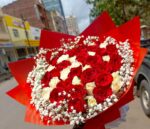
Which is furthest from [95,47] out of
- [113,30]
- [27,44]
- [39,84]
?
[27,44]

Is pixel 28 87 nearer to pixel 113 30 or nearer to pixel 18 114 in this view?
pixel 113 30

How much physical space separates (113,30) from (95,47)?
211 mm

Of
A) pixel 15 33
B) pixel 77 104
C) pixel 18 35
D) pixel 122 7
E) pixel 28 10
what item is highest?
pixel 77 104

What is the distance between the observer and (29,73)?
2.85 m

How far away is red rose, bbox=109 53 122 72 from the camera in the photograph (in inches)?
99.9

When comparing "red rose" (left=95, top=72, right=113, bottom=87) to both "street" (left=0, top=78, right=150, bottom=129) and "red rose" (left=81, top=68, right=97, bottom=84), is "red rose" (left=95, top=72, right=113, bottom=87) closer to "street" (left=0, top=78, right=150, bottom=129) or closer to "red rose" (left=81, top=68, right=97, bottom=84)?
"red rose" (left=81, top=68, right=97, bottom=84)

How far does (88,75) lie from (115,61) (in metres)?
0.23

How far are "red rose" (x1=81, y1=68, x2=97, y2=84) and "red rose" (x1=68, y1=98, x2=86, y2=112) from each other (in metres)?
0.16

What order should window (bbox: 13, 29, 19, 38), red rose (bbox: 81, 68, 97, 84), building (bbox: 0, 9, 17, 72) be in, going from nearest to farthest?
red rose (bbox: 81, 68, 97, 84) → building (bbox: 0, 9, 17, 72) → window (bbox: 13, 29, 19, 38)

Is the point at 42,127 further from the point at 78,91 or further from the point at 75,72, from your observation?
the point at 78,91

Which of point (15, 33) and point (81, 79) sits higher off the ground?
point (81, 79)

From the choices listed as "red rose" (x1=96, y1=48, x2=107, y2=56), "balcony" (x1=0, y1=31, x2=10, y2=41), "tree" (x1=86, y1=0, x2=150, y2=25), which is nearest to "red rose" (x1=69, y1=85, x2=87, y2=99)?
"red rose" (x1=96, y1=48, x2=107, y2=56)

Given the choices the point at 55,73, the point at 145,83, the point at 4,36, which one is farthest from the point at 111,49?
the point at 4,36

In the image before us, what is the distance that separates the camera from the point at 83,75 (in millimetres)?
2521
